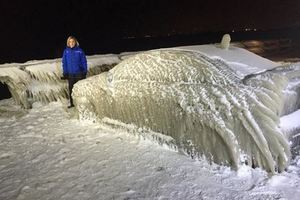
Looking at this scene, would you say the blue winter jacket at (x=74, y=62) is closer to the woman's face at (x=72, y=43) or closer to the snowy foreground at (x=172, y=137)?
the woman's face at (x=72, y=43)

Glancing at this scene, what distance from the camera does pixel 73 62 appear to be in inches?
267

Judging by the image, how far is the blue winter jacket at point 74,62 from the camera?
22.2ft

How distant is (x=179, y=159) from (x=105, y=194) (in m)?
1.15

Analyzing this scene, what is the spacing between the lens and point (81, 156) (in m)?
4.68

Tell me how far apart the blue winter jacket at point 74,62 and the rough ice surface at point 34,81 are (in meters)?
0.53

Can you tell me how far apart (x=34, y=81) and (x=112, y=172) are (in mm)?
3639

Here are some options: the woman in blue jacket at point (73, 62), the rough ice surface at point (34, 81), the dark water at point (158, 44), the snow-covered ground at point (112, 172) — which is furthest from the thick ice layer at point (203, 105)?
the dark water at point (158, 44)

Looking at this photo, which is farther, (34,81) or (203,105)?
(34,81)

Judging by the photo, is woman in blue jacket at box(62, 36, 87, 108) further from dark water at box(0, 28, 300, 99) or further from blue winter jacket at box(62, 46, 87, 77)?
dark water at box(0, 28, 300, 99)

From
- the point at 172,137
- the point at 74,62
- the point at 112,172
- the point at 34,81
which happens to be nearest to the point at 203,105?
the point at 172,137

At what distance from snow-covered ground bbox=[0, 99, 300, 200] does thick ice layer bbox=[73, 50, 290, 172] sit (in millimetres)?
211

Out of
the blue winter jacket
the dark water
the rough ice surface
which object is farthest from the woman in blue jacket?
the dark water

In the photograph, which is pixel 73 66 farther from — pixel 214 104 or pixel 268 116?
pixel 268 116

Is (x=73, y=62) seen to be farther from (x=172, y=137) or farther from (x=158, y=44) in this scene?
(x=158, y=44)
